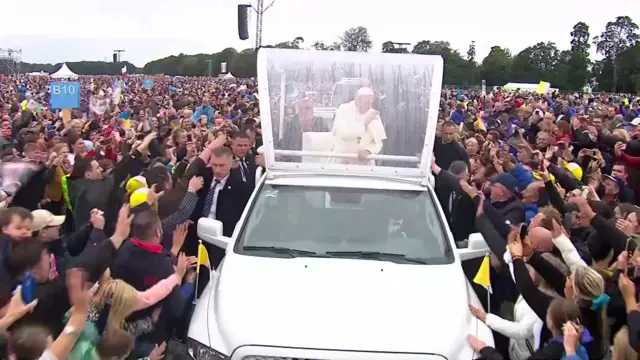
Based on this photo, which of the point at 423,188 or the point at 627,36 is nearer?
the point at 423,188

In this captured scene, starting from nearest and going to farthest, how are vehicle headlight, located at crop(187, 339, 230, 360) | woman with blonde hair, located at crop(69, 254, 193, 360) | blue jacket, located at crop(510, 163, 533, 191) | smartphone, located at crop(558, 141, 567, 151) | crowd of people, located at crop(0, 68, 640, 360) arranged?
woman with blonde hair, located at crop(69, 254, 193, 360) < crowd of people, located at crop(0, 68, 640, 360) < vehicle headlight, located at crop(187, 339, 230, 360) < blue jacket, located at crop(510, 163, 533, 191) < smartphone, located at crop(558, 141, 567, 151)

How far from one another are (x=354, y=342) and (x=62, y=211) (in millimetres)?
5003

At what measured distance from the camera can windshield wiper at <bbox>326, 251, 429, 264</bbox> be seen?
197 inches

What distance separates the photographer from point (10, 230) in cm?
468

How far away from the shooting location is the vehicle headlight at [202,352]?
418 centimetres

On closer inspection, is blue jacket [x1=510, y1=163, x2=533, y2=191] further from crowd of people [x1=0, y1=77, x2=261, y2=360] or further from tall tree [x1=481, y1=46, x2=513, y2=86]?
tall tree [x1=481, y1=46, x2=513, y2=86]

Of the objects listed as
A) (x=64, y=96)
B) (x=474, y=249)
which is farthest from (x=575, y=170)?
(x=64, y=96)

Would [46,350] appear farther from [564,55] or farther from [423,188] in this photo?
[564,55]

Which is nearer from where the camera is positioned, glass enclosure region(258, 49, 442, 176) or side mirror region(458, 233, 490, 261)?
side mirror region(458, 233, 490, 261)

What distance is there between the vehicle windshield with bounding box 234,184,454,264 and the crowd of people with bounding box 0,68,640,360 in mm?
493

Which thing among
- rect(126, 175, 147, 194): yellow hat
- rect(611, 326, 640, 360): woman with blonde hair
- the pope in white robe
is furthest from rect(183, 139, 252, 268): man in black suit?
rect(611, 326, 640, 360): woman with blonde hair

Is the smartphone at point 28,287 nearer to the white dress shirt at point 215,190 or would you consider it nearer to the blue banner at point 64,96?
the white dress shirt at point 215,190

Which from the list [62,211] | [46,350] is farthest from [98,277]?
[62,211]

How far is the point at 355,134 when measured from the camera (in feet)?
20.0
